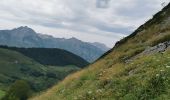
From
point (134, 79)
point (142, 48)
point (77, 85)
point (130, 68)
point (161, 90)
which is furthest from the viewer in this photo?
point (142, 48)

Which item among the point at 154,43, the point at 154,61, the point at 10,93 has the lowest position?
the point at 10,93

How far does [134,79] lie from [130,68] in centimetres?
488

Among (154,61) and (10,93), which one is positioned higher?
(154,61)

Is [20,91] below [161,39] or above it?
below

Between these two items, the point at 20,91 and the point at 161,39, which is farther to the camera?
the point at 20,91

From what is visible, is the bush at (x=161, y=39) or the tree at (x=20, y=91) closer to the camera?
the bush at (x=161, y=39)

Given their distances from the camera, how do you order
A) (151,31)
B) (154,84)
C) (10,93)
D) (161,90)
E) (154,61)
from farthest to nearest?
1. (10,93)
2. (151,31)
3. (154,61)
4. (154,84)
5. (161,90)

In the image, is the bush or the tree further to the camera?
the tree

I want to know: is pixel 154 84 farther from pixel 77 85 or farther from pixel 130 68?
pixel 77 85

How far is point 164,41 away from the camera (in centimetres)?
3425

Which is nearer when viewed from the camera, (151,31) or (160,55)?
(160,55)

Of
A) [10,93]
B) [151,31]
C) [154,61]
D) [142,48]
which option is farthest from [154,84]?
[10,93]

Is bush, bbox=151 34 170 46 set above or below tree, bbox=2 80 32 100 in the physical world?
above

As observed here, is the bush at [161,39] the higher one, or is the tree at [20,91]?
the bush at [161,39]
